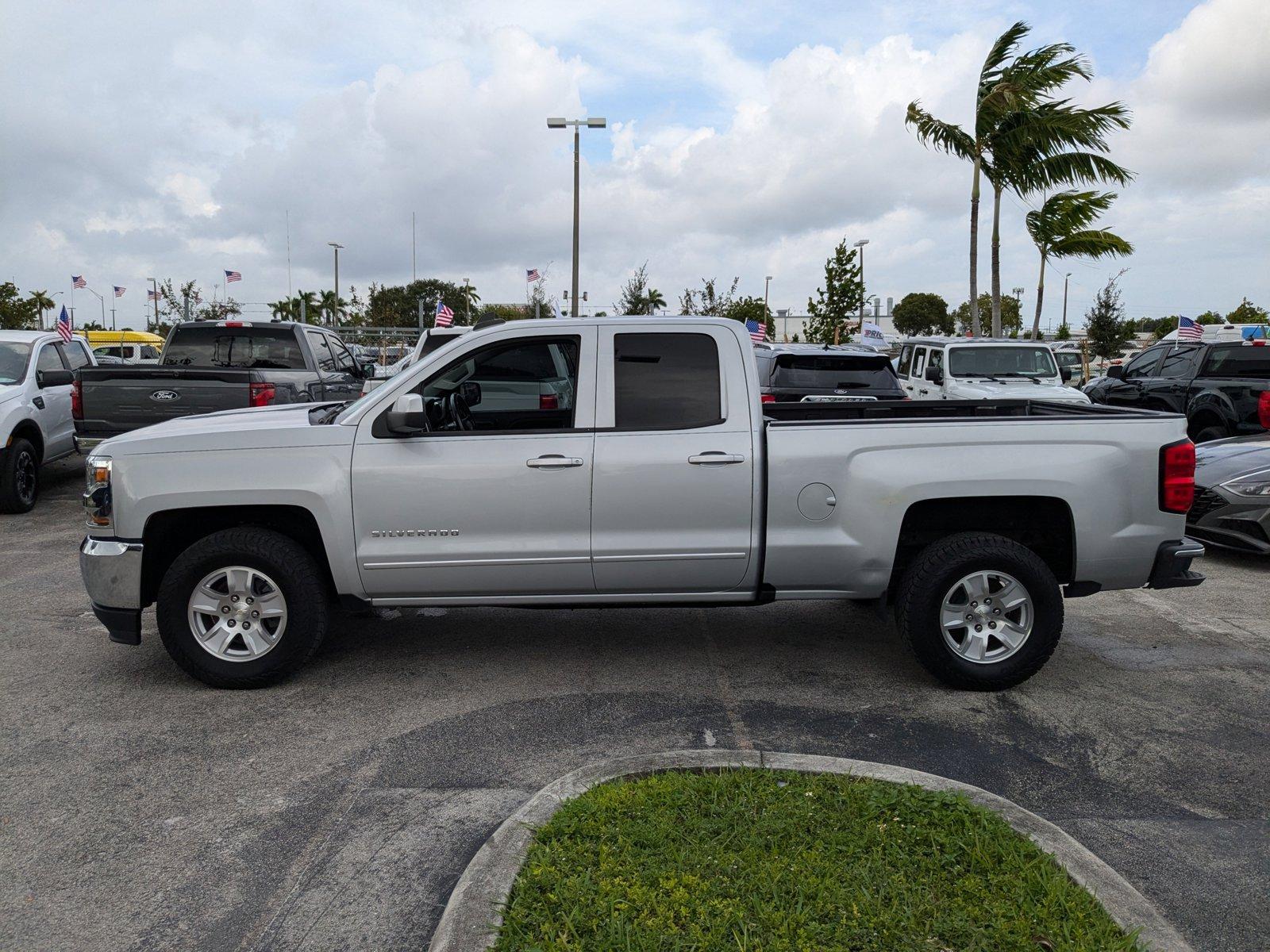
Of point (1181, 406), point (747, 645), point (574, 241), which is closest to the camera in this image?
point (747, 645)

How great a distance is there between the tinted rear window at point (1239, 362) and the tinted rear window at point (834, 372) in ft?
13.8

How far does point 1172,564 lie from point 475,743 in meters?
3.54

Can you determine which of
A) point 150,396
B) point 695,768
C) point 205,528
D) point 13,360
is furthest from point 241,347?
point 695,768

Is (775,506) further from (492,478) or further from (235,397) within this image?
(235,397)

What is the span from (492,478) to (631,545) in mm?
771

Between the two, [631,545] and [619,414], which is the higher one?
[619,414]

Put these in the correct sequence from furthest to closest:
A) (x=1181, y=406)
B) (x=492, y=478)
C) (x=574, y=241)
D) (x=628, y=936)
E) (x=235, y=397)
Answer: (x=574, y=241) → (x=1181, y=406) → (x=235, y=397) → (x=492, y=478) → (x=628, y=936)

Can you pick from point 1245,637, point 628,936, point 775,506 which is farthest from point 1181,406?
point 628,936

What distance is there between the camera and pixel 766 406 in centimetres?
646

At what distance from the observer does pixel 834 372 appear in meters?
12.7

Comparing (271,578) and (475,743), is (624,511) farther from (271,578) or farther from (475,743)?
(271,578)

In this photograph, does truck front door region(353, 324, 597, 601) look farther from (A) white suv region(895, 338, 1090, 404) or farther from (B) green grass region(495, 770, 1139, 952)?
(A) white suv region(895, 338, 1090, 404)

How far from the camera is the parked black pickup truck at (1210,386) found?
12250 millimetres

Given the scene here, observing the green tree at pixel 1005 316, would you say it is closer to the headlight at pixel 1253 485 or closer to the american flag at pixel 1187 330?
the american flag at pixel 1187 330
